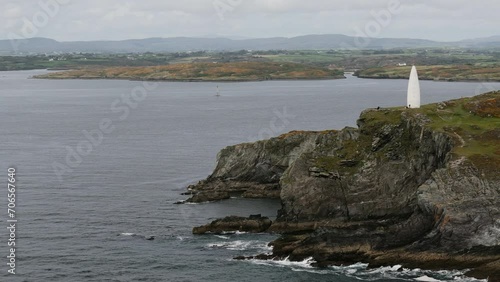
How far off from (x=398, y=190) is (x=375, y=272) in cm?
1325

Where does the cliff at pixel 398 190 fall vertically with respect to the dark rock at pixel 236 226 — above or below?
above

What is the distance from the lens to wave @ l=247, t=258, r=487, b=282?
55625mm

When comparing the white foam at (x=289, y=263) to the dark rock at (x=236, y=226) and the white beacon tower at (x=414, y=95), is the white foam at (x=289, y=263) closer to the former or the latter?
the dark rock at (x=236, y=226)

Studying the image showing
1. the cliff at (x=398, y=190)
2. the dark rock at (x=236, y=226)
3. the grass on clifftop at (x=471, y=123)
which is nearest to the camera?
the cliff at (x=398, y=190)

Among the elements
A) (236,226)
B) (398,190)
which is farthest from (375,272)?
(236,226)

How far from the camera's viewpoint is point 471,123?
7112 centimetres

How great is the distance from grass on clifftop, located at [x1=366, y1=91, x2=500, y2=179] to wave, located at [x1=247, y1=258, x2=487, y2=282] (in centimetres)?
1054

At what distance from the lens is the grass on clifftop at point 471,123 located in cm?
6323

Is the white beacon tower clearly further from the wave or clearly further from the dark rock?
the wave

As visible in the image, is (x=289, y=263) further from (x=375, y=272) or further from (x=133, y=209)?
(x=133, y=209)

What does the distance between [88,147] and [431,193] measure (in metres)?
76.5

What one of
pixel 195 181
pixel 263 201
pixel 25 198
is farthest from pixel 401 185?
pixel 25 198

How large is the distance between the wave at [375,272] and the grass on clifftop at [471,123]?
10539 mm

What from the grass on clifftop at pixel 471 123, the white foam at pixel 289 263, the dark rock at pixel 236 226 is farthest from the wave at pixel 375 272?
the grass on clifftop at pixel 471 123
